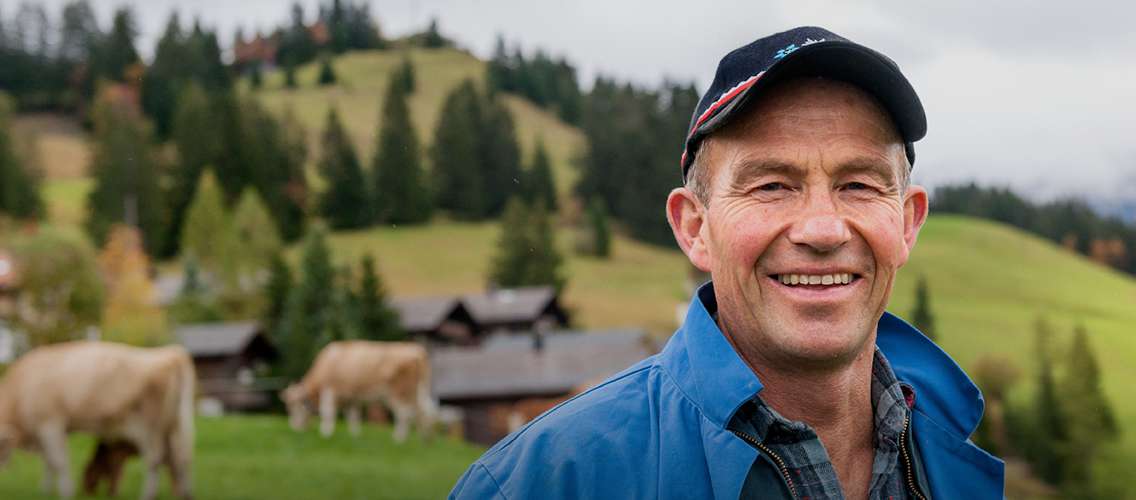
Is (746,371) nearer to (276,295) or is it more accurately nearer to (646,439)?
(646,439)

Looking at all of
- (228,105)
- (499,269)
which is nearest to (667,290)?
(499,269)

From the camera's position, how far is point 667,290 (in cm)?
7088

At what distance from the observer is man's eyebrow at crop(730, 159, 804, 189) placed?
6.22 ft

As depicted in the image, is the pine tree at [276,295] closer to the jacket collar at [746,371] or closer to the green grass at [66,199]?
the green grass at [66,199]

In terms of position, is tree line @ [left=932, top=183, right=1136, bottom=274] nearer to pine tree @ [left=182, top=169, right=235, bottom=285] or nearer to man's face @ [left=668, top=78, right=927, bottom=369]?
pine tree @ [left=182, top=169, right=235, bottom=285]

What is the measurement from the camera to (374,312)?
45438 millimetres

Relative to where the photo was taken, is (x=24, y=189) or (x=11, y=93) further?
(x=11, y=93)

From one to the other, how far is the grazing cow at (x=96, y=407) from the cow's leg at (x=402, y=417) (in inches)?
476

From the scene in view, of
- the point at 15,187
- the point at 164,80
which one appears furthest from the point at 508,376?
the point at 164,80

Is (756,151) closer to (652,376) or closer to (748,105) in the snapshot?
(748,105)

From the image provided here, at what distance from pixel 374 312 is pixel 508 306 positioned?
13870mm

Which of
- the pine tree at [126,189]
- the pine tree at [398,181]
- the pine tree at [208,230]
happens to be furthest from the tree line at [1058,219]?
the pine tree at [126,189]

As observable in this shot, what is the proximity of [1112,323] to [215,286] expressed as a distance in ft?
177

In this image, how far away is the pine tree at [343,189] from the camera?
8131cm
